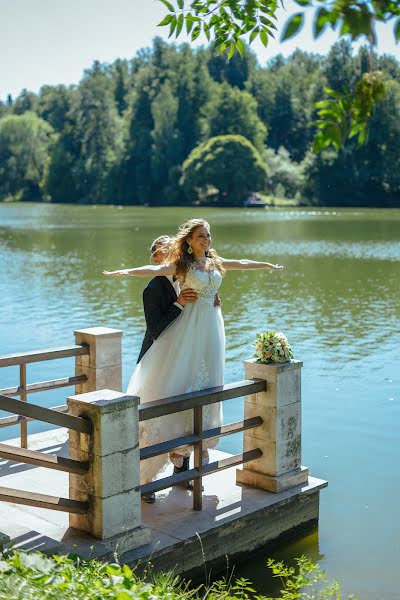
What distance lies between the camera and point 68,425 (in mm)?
5613

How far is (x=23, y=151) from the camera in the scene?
110 metres

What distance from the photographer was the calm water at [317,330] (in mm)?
8062

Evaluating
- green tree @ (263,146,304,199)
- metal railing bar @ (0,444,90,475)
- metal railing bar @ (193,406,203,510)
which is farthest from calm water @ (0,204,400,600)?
green tree @ (263,146,304,199)

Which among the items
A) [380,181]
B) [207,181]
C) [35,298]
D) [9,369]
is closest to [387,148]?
[380,181]

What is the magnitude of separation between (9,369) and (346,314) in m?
8.61

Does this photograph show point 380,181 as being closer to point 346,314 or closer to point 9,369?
point 346,314

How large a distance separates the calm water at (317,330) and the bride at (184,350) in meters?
1.26

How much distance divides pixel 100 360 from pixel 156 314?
1466mm

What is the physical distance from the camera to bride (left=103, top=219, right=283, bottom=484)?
22.3 feet

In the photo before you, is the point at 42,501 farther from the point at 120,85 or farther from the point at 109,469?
the point at 120,85

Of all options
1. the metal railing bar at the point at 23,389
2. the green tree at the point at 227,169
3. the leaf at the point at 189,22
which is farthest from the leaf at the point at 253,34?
the green tree at the point at 227,169

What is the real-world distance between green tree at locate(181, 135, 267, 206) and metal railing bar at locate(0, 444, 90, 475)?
8071 cm

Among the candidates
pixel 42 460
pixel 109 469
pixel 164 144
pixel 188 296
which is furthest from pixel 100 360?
pixel 164 144

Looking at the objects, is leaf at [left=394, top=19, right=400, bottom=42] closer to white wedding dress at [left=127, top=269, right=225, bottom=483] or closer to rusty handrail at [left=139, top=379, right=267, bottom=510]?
rusty handrail at [left=139, top=379, right=267, bottom=510]
